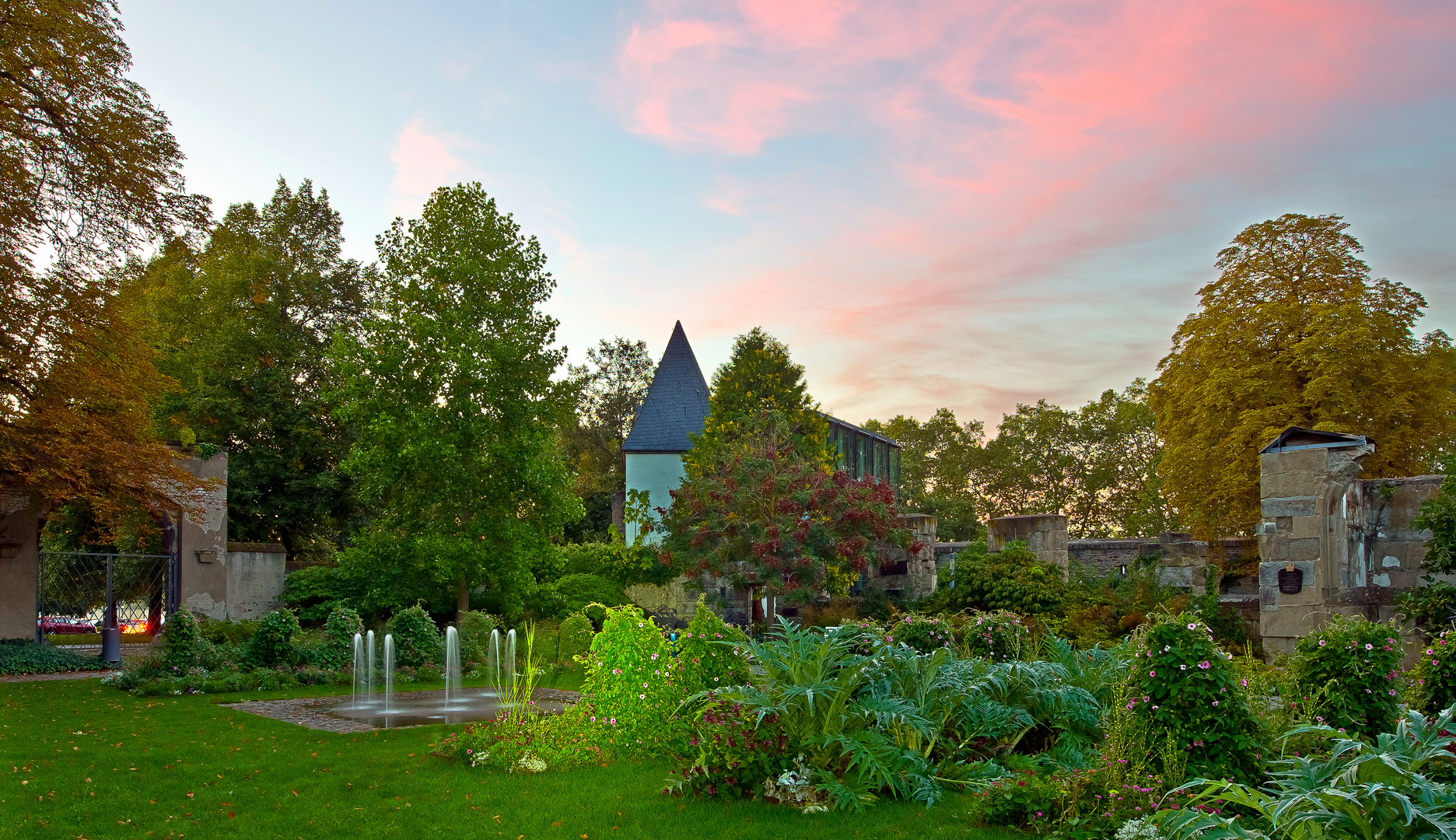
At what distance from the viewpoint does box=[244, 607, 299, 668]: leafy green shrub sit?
13.9 m

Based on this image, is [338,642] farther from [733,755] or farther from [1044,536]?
[1044,536]

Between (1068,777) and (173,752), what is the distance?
22.9 feet

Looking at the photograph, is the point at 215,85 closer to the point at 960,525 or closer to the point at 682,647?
the point at 682,647

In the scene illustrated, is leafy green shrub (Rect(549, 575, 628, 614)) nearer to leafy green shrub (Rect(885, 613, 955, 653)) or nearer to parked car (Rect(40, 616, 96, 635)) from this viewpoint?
parked car (Rect(40, 616, 96, 635))

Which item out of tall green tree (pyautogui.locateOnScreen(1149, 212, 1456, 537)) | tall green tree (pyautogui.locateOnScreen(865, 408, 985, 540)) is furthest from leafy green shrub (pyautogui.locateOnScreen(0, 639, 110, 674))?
tall green tree (pyautogui.locateOnScreen(865, 408, 985, 540))

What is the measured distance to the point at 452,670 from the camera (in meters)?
12.7

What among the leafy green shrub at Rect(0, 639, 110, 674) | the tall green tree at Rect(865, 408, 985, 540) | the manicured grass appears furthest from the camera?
the tall green tree at Rect(865, 408, 985, 540)

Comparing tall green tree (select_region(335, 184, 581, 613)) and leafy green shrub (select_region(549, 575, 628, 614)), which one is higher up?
tall green tree (select_region(335, 184, 581, 613))

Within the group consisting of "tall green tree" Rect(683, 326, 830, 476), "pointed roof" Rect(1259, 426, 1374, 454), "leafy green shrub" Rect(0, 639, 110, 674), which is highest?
"tall green tree" Rect(683, 326, 830, 476)

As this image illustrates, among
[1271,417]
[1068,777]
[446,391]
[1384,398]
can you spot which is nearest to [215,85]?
[446,391]

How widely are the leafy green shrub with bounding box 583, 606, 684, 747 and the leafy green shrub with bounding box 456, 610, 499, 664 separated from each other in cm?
776

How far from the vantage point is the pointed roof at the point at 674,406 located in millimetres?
25455

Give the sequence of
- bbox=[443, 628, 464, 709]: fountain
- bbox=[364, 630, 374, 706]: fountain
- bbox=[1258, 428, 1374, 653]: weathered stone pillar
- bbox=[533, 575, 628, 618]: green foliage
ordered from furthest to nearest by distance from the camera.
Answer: bbox=[533, 575, 628, 618]: green foliage, bbox=[364, 630, 374, 706]: fountain, bbox=[443, 628, 464, 709]: fountain, bbox=[1258, 428, 1374, 653]: weathered stone pillar

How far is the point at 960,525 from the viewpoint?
43.2m
